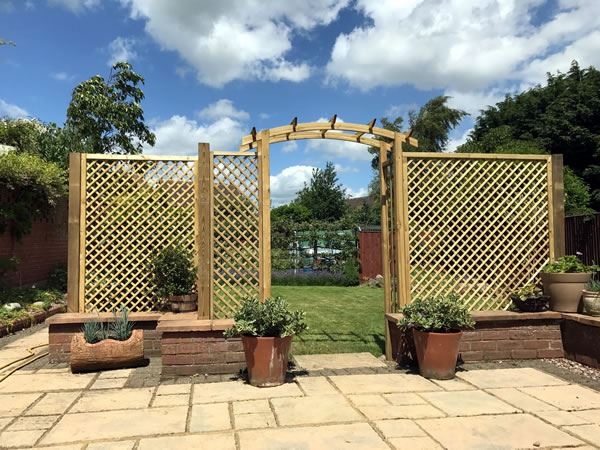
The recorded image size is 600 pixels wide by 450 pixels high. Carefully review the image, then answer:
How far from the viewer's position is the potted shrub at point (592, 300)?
14.7ft

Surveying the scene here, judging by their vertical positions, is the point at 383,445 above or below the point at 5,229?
below

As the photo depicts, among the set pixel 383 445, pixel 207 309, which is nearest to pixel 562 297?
pixel 383 445

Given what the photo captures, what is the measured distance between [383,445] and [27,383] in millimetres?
3080

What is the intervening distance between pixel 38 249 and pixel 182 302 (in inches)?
210

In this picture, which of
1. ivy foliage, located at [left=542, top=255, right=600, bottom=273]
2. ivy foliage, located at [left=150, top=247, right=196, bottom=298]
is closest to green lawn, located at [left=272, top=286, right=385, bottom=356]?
ivy foliage, located at [left=150, top=247, right=196, bottom=298]

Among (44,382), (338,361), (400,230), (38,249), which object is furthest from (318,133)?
(38,249)

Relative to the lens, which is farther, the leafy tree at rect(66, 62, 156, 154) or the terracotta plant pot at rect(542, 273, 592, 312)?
the leafy tree at rect(66, 62, 156, 154)

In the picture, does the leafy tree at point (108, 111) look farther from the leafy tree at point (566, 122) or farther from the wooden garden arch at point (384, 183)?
the leafy tree at point (566, 122)

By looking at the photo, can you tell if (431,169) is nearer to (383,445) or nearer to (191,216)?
(191,216)

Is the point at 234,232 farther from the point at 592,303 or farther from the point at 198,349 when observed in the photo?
the point at 592,303

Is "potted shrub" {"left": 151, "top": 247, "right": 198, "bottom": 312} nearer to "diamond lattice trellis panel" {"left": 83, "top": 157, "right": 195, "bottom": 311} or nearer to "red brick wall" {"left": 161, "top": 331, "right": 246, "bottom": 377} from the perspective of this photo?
"diamond lattice trellis panel" {"left": 83, "top": 157, "right": 195, "bottom": 311}

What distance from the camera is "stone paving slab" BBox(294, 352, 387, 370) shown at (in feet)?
14.9

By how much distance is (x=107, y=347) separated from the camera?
4.25 m

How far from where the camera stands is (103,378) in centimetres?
411
